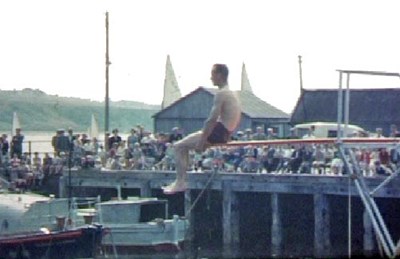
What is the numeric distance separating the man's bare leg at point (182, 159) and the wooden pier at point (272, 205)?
18.6 metres

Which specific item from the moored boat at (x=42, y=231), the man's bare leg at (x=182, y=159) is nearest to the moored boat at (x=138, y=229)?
the moored boat at (x=42, y=231)

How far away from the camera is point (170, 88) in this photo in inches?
2562

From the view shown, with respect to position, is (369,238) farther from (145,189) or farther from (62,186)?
(62,186)

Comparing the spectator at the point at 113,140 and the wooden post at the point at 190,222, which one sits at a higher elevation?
the spectator at the point at 113,140

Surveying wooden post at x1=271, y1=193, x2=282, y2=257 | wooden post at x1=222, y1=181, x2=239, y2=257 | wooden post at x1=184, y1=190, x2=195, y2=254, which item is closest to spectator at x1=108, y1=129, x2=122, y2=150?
wooden post at x1=184, y1=190, x2=195, y2=254

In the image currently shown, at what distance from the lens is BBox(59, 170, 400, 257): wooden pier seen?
34.2 m

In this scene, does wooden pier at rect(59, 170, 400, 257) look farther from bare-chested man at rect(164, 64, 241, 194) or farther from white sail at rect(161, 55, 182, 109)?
white sail at rect(161, 55, 182, 109)

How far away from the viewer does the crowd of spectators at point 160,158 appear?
33.2 m

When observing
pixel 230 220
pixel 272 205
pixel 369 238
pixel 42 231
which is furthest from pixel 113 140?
pixel 369 238

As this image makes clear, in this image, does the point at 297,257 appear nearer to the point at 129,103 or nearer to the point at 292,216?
the point at 292,216

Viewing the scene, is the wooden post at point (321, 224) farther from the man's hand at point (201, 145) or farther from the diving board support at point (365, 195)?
the man's hand at point (201, 145)

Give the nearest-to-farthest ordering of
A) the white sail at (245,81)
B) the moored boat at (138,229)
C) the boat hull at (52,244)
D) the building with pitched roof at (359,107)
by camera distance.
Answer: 1. the boat hull at (52,244)
2. the moored boat at (138,229)
3. the building with pitched roof at (359,107)
4. the white sail at (245,81)

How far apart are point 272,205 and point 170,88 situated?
96.5 ft

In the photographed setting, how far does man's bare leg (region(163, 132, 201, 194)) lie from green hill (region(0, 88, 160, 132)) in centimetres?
10636
